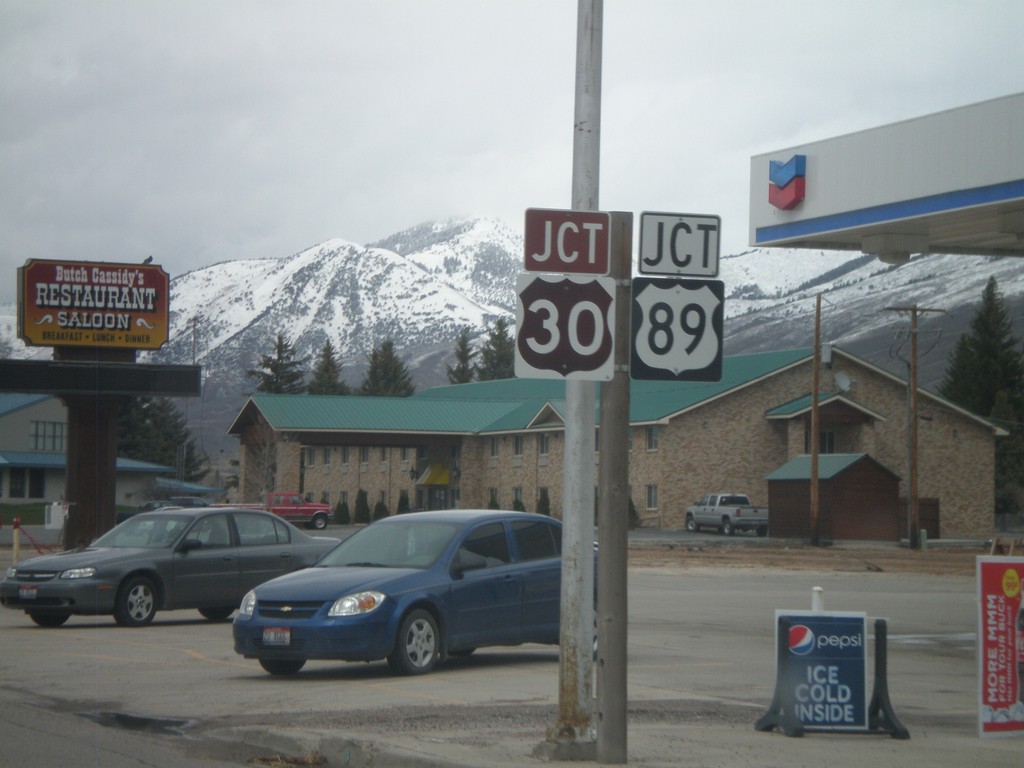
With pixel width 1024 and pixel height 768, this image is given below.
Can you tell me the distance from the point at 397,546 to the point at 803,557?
109 ft

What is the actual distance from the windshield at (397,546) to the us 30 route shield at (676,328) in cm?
601

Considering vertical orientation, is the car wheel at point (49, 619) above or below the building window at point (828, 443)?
below

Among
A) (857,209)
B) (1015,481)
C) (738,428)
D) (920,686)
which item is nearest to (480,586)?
(920,686)

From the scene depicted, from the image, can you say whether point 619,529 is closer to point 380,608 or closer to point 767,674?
point 380,608

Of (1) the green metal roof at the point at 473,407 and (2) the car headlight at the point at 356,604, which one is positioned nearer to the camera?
(2) the car headlight at the point at 356,604

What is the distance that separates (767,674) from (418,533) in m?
4.11

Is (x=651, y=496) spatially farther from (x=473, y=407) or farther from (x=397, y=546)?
(x=397, y=546)

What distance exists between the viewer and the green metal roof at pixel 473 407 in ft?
221

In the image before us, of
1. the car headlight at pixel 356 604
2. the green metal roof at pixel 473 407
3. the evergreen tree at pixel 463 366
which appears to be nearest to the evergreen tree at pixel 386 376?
the evergreen tree at pixel 463 366

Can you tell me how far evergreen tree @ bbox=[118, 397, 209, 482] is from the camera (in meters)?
108

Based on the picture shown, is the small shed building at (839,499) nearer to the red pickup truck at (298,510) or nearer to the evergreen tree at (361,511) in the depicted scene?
the red pickup truck at (298,510)

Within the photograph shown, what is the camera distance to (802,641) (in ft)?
33.7

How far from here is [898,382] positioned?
69.8m

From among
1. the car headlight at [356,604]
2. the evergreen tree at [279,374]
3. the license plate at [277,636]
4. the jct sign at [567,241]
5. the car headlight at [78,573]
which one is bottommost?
the license plate at [277,636]
